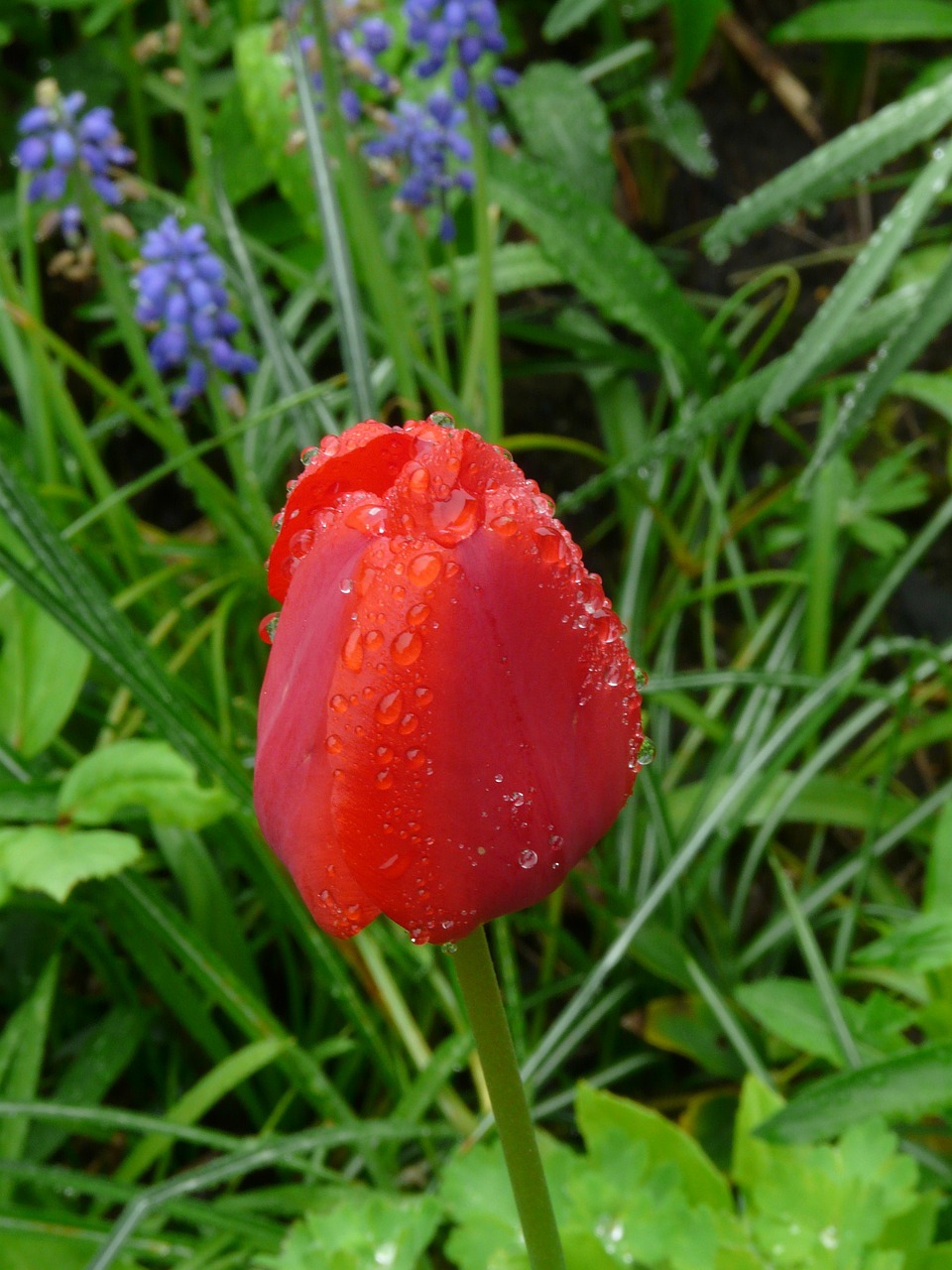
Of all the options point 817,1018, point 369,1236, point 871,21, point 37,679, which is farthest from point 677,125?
point 369,1236

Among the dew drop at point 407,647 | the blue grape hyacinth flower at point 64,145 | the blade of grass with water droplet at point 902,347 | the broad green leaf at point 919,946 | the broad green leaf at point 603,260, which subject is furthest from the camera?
the broad green leaf at point 603,260

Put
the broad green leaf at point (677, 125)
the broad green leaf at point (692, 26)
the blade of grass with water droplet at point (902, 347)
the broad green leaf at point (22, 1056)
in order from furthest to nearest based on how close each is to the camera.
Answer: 1. the broad green leaf at point (677, 125)
2. the broad green leaf at point (692, 26)
3. the blade of grass with water droplet at point (902, 347)
4. the broad green leaf at point (22, 1056)

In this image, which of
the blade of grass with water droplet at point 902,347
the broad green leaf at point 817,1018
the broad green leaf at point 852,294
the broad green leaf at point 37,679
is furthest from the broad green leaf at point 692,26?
the broad green leaf at point 817,1018

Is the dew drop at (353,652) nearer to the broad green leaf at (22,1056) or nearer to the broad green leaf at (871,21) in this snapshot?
the broad green leaf at (22,1056)

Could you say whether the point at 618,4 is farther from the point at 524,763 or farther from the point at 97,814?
the point at 524,763

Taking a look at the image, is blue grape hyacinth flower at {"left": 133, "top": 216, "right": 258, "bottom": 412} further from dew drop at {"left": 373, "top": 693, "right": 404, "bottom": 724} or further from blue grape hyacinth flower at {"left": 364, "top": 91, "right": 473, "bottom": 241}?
dew drop at {"left": 373, "top": 693, "right": 404, "bottom": 724}

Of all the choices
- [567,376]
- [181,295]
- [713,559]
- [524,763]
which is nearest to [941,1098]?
[524,763]
